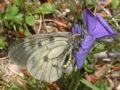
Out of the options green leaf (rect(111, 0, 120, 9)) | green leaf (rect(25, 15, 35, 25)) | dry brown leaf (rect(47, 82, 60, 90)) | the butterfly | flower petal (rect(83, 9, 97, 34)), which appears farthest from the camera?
green leaf (rect(111, 0, 120, 9))

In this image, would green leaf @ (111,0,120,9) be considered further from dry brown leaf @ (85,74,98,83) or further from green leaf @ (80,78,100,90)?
green leaf @ (80,78,100,90)

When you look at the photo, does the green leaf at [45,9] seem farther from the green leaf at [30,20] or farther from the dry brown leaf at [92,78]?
the dry brown leaf at [92,78]

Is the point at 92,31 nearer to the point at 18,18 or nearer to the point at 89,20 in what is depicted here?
the point at 89,20

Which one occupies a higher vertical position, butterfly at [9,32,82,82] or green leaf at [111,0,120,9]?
green leaf at [111,0,120,9]

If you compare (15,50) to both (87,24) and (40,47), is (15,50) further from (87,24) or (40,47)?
(87,24)

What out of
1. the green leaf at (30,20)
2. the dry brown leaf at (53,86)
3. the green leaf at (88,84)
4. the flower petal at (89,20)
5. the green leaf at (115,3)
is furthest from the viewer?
the green leaf at (115,3)

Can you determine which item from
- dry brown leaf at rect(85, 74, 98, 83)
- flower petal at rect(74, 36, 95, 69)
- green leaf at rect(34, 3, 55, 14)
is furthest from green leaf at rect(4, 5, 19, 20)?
→ flower petal at rect(74, 36, 95, 69)

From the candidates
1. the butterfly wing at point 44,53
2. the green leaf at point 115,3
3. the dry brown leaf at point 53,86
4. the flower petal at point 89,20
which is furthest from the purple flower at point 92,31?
the green leaf at point 115,3

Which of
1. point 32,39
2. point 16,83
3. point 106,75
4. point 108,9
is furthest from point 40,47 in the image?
point 108,9
